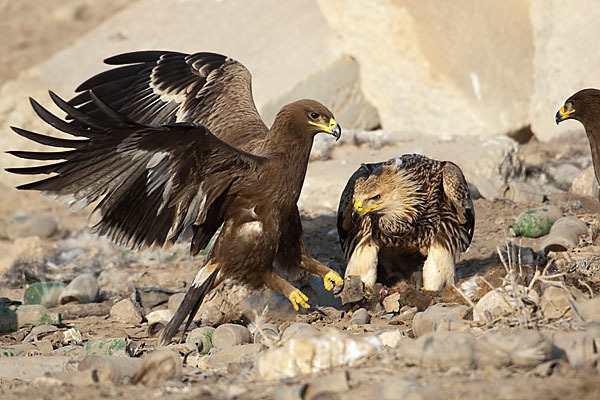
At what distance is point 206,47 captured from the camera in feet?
38.5

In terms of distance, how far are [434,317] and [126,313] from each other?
260 centimetres

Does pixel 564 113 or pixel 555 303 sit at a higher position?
pixel 564 113

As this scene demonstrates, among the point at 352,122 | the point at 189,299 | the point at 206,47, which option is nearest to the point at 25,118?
the point at 206,47

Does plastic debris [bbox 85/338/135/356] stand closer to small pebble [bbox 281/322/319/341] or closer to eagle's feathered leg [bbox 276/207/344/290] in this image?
small pebble [bbox 281/322/319/341]

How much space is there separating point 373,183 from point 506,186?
344 centimetres

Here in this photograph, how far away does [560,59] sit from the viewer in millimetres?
10078

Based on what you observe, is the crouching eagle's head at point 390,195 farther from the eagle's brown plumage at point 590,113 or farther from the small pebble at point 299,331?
the eagle's brown plumage at point 590,113

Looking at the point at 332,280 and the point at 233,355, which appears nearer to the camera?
the point at 233,355

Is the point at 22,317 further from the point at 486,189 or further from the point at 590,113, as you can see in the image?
the point at 486,189

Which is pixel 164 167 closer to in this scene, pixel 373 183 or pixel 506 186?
pixel 373 183

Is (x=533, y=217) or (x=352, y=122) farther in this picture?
(x=352, y=122)

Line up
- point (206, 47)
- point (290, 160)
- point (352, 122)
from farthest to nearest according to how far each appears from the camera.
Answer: point (206, 47)
point (352, 122)
point (290, 160)

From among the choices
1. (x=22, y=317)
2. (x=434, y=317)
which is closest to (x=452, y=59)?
(x=434, y=317)

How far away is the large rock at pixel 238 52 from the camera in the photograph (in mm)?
Answer: 10844
